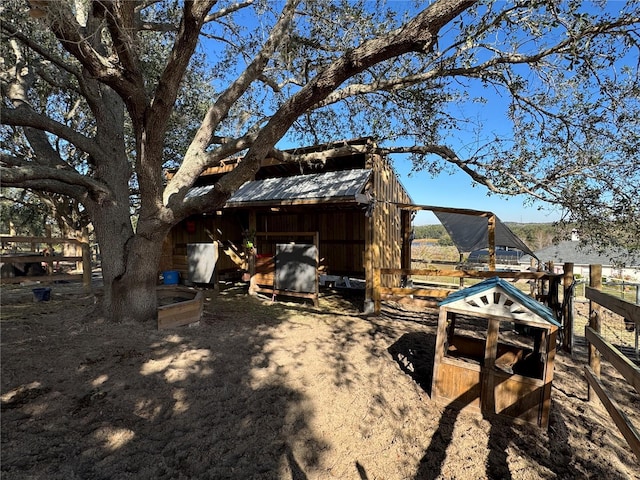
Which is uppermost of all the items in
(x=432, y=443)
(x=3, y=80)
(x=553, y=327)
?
(x=3, y=80)

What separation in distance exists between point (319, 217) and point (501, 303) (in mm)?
9041

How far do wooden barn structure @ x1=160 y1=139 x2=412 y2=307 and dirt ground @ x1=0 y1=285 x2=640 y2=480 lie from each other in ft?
12.1

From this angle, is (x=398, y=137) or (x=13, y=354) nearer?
(x=13, y=354)

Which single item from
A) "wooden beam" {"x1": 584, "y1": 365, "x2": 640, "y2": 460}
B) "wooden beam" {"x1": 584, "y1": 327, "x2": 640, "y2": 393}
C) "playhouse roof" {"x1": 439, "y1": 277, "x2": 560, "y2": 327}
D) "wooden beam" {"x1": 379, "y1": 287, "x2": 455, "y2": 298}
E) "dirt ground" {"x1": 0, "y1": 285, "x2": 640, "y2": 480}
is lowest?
"dirt ground" {"x1": 0, "y1": 285, "x2": 640, "y2": 480}

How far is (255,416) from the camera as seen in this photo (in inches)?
126

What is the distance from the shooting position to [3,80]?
6051 millimetres

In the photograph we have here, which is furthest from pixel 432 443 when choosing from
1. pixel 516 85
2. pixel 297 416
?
pixel 516 85

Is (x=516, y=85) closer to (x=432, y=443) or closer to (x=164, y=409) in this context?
(x=432, y=443)

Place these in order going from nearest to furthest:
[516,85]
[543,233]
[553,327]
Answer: [553,327] < [516,85] < [543,233]

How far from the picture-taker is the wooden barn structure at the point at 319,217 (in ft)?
25.6

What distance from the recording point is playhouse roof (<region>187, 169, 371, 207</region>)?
735 cm

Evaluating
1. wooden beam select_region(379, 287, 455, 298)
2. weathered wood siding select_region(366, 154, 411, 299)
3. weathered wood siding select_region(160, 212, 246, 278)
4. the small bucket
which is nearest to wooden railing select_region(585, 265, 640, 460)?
wooden beam select_region(379, 287, 455, 298)

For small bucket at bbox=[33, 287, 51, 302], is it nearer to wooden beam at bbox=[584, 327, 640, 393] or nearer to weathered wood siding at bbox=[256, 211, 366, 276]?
weathered wood siding at bbox=[256, 211, 366, 276]

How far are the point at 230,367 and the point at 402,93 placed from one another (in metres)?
6.53
